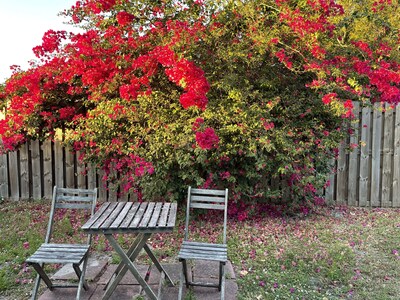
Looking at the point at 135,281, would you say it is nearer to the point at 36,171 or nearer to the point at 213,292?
the point at 213,292

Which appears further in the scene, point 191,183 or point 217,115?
point 191,183

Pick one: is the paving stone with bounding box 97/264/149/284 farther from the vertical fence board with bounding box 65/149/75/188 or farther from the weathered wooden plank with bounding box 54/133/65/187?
the weathered wooden plank with bounding box 54/133/65/187

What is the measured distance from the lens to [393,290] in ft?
10.6

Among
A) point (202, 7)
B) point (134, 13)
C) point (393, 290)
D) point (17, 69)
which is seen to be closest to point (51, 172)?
point (17, 69)

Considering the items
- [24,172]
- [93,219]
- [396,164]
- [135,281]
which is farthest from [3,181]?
[396,164]

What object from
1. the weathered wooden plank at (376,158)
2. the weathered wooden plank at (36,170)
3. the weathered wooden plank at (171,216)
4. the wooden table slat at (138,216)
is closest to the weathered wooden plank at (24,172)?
the weathered wooden plank at (36,170)

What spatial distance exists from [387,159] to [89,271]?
5194 mm

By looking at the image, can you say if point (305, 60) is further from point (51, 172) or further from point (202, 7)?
point (51, 172)

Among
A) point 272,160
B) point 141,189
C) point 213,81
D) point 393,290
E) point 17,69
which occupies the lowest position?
point 393,290

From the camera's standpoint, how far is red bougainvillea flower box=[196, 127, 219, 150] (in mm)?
4258

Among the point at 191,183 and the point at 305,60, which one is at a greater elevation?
the point at 305,60

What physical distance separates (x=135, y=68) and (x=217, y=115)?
1.39m

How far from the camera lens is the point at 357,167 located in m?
5.93

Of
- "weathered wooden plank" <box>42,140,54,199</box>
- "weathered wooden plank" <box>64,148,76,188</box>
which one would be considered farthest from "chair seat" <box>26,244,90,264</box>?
"weathered wooden plank" <box>42,140,54,199</box>
